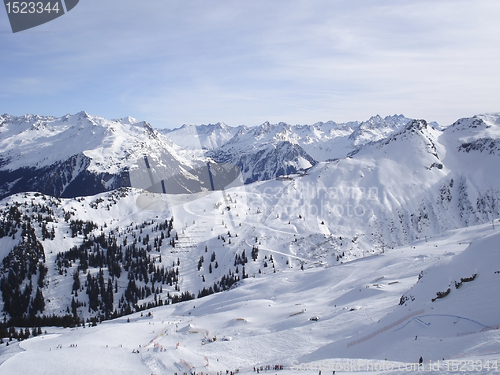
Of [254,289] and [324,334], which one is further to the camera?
[254,289]

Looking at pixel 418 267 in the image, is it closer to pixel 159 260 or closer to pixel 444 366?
pixel 444 366

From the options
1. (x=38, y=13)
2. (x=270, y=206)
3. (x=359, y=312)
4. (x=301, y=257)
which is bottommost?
(x=301, y=257)

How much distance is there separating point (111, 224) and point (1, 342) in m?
141

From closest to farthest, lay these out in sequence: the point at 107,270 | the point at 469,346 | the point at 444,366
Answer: the point at 444,366
the point at 469,346
the point at 107,270

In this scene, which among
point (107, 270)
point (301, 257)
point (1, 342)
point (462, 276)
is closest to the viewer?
point (462, 276)

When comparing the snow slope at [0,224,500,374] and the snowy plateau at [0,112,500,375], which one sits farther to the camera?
the snowy plateau at [0,112,500,375]

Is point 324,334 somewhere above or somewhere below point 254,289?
above

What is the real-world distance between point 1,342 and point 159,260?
316 feet

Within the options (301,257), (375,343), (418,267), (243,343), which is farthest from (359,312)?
A: (301,257)

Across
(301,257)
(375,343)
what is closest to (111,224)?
(301,257)

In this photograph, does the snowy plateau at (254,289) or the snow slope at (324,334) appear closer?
the snow slope at (324,334)

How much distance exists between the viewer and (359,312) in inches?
1864

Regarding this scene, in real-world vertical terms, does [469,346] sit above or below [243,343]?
above

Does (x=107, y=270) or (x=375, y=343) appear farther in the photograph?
(x=107, y=270)
